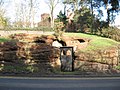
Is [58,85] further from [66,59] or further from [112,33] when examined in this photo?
[112,33]

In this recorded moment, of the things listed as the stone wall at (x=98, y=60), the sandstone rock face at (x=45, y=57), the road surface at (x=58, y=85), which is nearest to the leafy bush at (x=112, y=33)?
the sandstone rock face at (x=45, y=57)

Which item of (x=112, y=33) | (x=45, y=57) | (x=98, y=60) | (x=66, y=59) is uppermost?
(x=112, y=33)

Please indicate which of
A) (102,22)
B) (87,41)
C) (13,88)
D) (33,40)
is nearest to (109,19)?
(102,22)

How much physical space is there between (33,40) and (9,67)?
10677mm

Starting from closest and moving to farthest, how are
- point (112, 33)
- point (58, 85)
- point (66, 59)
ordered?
point (58, 85) < point (66, 59) < point (112, 33)

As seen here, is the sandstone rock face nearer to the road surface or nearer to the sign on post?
the sign on post

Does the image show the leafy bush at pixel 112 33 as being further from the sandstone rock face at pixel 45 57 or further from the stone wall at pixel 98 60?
the stone wall at pixel 98 60

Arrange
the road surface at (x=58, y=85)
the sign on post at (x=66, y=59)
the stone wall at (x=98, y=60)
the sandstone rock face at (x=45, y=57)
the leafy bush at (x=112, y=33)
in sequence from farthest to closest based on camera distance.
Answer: the leafy bush at (x=112, y=33)
the stone wall at (x=98, y=60)
the sign on post at (x=66, y=59)
the sandstone rock face at (x=45, y=57)
the road surface at (x=58, y=85)

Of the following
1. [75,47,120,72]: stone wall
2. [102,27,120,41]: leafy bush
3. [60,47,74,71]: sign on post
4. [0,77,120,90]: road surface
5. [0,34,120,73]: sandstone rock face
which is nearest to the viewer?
[0,77,120,90]: road surface

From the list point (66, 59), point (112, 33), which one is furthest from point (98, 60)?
point (112, 33)

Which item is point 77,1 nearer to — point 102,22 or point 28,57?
point 102,22

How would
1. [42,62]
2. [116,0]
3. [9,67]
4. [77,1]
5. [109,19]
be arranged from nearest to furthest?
[9,67] < [42,62] < [116,0] < [109,19] < [77,1]

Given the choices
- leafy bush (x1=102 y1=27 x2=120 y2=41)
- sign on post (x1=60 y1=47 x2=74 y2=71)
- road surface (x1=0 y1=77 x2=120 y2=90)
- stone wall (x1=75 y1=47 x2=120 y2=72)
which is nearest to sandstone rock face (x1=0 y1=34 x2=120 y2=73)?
stone wall (x1=75 y1=47 x2=120 y2=72)

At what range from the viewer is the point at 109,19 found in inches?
2048
